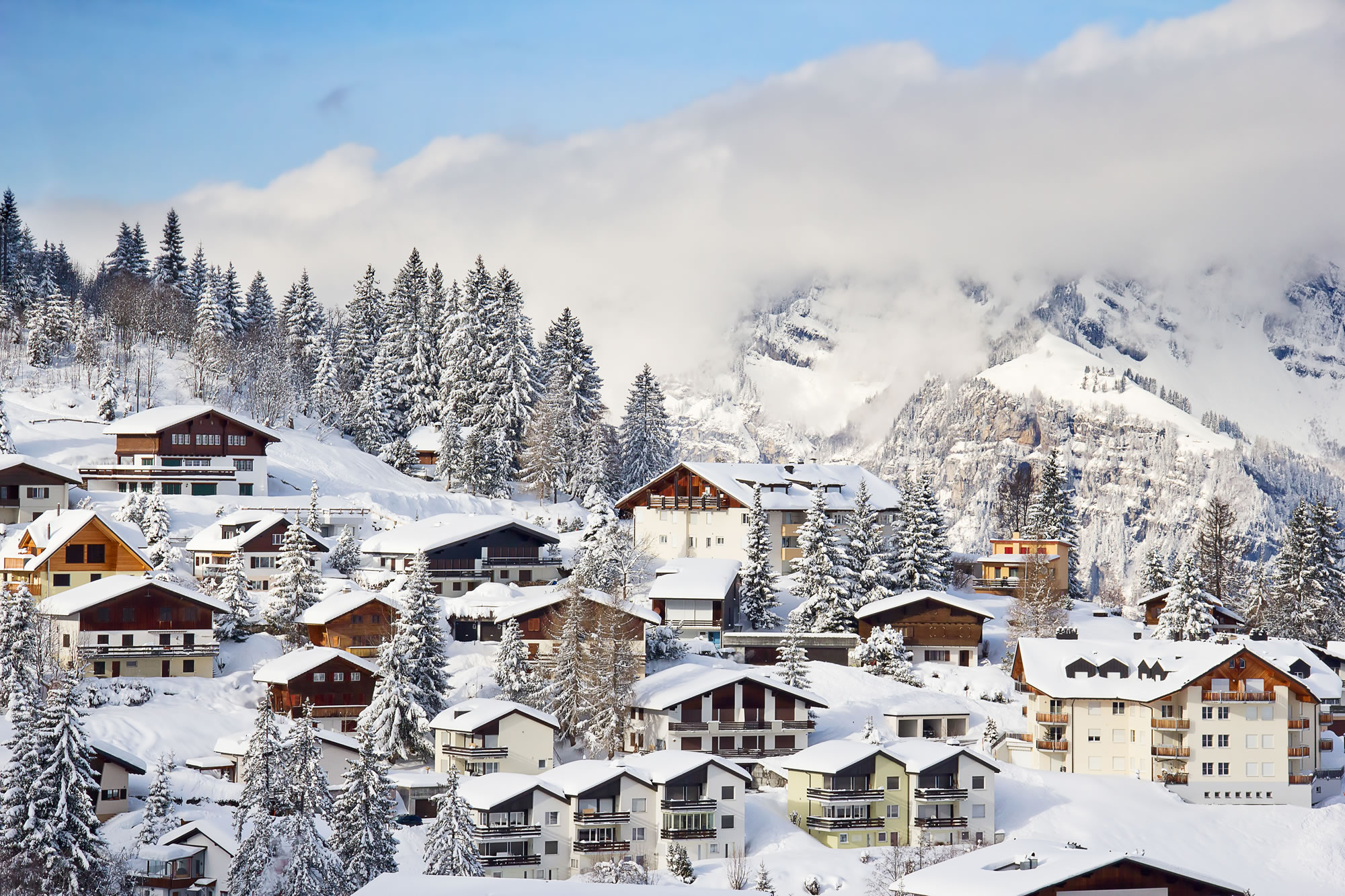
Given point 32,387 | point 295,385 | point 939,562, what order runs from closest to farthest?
1. point 939,562
2. point 32,387
3. point 295,385

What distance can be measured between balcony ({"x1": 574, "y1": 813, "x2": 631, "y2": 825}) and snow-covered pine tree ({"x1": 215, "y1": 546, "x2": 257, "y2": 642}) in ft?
83.3

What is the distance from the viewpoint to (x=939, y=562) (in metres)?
104

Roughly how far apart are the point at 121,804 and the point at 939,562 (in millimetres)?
57480

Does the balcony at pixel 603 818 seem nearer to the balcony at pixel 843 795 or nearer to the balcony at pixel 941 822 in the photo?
the balcony at pixel 843 795

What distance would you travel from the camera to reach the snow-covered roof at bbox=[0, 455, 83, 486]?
321ft

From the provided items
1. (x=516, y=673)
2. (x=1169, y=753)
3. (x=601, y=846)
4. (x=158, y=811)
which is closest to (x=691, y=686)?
(x=516, y=673)

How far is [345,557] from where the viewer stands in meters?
96.6

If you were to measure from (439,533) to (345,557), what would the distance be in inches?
231

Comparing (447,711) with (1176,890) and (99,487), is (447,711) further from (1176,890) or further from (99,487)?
(99,487)

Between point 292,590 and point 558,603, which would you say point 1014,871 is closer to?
point 558,603

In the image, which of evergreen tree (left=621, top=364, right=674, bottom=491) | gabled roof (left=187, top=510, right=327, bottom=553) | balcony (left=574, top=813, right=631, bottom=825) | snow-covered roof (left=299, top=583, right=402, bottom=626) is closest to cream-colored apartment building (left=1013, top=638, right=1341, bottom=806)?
balcony (left=574, top=813, right=631, bottom=825)

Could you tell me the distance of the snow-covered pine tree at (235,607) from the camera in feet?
272

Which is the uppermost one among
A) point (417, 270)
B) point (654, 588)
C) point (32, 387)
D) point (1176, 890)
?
point (417, 270)

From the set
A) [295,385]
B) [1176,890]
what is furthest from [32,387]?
[1176,890]
